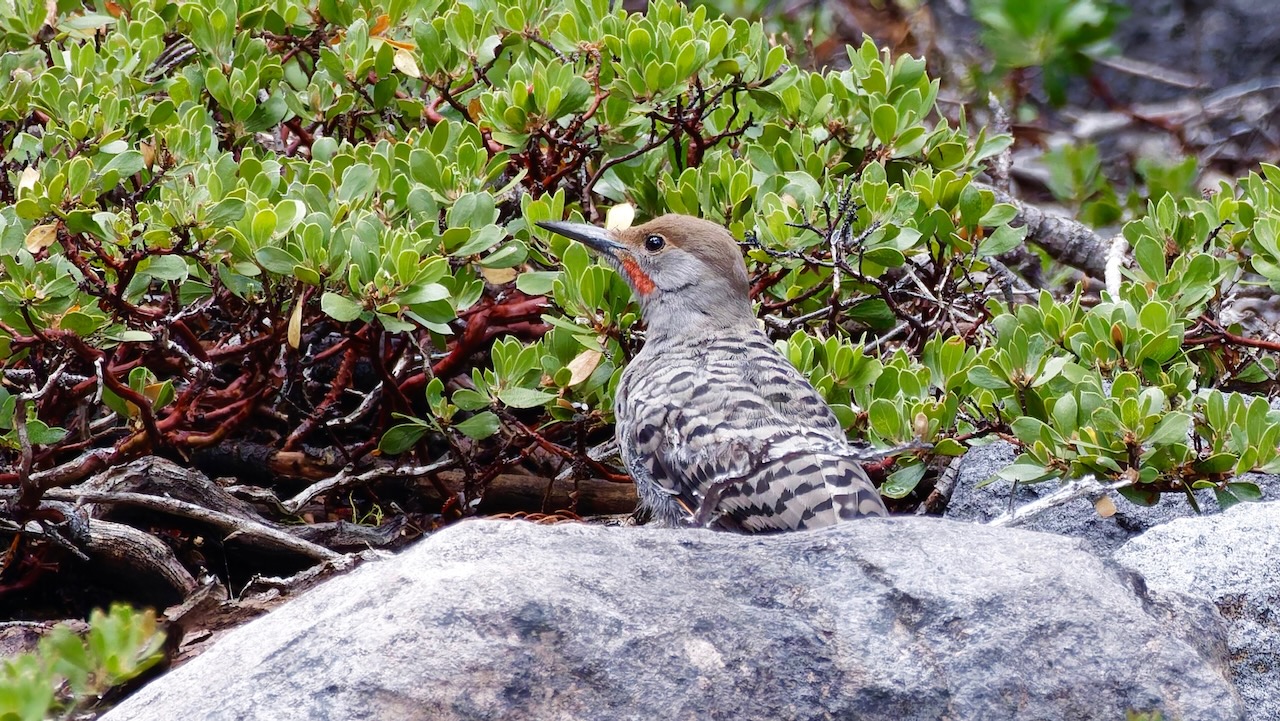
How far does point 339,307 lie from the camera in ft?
11.6

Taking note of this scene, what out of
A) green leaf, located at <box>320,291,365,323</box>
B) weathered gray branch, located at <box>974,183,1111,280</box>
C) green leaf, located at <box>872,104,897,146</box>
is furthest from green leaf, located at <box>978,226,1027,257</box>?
green leaf, located at <box>320,291,365,323</box>

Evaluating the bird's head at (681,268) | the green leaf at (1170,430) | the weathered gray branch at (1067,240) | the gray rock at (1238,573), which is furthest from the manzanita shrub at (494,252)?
the weathered gray branch at (1067,240)

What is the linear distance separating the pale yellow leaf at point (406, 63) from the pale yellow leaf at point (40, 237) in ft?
4.34

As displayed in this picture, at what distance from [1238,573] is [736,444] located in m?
1.45

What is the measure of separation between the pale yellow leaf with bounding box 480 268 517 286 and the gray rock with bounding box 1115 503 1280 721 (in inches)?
76.4

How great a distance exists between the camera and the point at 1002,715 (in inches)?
95.9

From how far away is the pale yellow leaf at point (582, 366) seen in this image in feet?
13.3

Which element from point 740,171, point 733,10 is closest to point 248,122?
point 740,171

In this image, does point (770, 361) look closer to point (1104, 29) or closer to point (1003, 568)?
point (1003, 568)

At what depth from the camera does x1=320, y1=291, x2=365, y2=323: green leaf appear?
3.53m

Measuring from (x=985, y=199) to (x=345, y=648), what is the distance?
2926 millimetres

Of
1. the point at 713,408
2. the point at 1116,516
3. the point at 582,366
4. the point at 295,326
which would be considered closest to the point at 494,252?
the point at 582,366

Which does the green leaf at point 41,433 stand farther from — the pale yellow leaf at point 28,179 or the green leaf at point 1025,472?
the green leaf at point 1025,472

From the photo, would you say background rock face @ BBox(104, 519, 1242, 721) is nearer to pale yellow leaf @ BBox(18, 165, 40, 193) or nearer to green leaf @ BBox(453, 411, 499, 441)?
green leaf @ BBox(453, 411, 499, 441)
